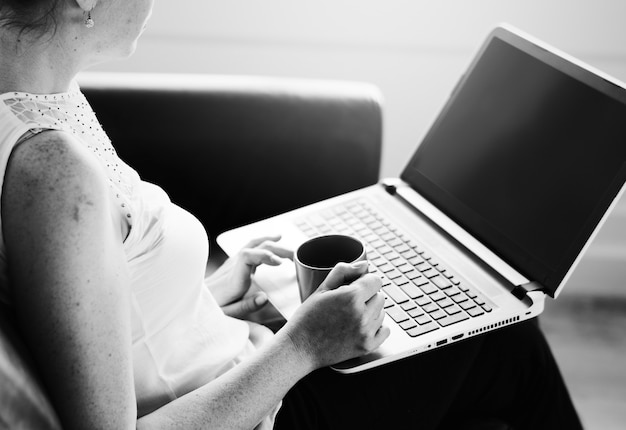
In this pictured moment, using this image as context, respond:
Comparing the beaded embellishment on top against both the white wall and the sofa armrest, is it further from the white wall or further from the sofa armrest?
the white wall

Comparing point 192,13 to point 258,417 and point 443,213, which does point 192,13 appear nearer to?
point 443,213

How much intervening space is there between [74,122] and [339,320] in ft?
1.19

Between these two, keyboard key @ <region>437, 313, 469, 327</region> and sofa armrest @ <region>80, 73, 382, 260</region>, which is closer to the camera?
keyboard key @ <region>437, 313, 469, 327</region>

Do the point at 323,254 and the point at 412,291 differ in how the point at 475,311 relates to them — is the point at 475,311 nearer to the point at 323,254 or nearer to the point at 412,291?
the point at 412,291

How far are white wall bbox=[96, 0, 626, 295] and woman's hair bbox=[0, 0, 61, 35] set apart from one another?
3.31 ft

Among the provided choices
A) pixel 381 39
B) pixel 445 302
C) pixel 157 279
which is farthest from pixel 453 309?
pixel 381 39

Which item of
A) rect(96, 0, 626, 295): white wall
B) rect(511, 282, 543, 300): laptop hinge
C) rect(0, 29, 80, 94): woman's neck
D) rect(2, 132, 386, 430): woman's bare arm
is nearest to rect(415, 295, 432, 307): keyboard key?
rect(511, 282, 543, 300): laptop hinge

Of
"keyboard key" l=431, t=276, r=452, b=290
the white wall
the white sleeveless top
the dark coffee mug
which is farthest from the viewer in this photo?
the white wall

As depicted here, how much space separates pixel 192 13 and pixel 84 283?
1182 mm

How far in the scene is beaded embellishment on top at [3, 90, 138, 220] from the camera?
26.5 inches

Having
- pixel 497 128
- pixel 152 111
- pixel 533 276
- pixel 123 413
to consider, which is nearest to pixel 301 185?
pixel 152 111

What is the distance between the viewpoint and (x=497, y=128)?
3.43 feet

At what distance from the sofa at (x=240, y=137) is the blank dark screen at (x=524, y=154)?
21cm

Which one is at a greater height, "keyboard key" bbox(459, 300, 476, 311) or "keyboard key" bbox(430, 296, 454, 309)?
"keyboard key" bbox(459, 300, 476, 311)
